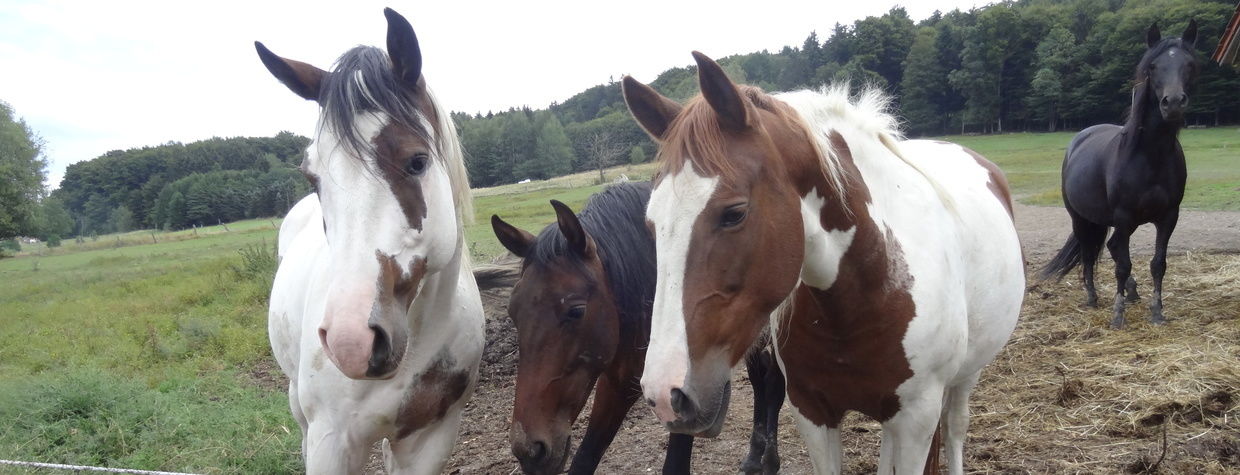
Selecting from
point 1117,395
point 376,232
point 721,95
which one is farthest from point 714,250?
point 1117,395

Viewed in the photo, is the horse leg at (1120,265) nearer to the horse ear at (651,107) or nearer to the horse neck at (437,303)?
the horse ear at (651,107)

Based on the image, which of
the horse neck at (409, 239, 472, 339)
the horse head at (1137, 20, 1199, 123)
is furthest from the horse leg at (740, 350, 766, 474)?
the horse head at (1137, 20, 1199, 123)

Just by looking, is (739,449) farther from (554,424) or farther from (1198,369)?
(1198,369)

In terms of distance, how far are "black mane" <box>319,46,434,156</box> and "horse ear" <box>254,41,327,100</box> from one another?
6 centimetres

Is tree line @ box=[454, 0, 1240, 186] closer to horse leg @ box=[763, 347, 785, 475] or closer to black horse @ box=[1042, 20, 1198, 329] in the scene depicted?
black horse @ box=[1042, 20, 1198, 329]

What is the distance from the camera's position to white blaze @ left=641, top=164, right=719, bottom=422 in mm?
1313

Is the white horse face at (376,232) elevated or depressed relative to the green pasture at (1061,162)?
elevated

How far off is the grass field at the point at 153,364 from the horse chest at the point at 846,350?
0.73m

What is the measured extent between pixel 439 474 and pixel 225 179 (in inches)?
1182

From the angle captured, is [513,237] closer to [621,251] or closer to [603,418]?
[621,251]

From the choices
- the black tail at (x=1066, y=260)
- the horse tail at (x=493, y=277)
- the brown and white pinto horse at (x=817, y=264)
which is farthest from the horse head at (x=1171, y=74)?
the horse tail at (x=493, y=277)

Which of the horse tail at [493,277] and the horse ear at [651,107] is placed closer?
the horse ear at [651,107]

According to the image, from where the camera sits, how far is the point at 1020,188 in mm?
19578

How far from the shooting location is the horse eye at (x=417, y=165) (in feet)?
5.83
